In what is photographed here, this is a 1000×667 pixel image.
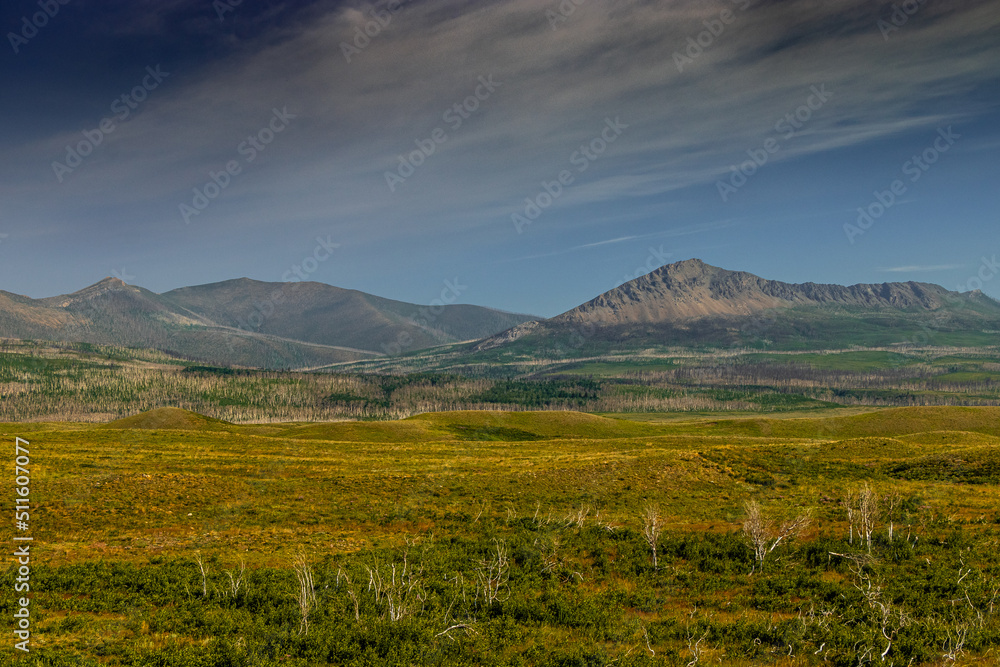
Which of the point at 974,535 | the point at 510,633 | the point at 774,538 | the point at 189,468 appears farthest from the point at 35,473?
the point at 974,535

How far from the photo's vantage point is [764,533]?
3344 centimetres

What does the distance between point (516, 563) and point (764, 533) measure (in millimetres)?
14849

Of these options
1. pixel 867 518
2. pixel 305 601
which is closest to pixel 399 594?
pixel 305 601

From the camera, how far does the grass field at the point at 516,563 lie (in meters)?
22.0

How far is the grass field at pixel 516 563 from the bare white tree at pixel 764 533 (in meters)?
0.56

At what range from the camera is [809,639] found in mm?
21969

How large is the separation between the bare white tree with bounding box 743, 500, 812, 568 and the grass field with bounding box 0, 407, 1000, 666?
1.84 ft

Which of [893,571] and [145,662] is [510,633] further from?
[893,571]

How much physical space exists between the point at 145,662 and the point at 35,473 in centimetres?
4971

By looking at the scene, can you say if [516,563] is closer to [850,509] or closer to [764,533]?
[764,533]

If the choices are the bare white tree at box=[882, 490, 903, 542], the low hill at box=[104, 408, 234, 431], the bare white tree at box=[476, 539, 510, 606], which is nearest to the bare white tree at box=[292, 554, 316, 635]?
the bare white tree at box=[476, 539, 510, 606]

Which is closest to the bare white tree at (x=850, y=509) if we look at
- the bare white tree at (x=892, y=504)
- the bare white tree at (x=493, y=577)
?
the bare white tree at (x=892, y=504)

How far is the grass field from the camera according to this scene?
22.0 m

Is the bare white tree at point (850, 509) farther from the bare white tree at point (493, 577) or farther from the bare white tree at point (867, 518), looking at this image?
the bare white tree at point (493, 577)
